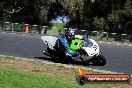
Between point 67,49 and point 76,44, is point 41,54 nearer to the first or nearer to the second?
point 67,49

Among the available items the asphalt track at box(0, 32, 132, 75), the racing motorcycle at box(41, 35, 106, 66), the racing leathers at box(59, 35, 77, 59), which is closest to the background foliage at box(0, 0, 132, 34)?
the asphalt track at box(0, 32, 132, 75)

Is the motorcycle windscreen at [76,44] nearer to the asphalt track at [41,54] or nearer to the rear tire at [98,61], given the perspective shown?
the rear tire at [98,61]

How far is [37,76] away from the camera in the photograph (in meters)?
11.3

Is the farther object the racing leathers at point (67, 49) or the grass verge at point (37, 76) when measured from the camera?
the racing leathers at point (67, 49)

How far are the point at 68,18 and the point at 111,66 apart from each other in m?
49.4

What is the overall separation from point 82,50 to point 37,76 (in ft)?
16.6

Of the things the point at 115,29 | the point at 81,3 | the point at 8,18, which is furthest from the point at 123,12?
the point at 8,18

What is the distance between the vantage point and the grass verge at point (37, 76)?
9.62 metres

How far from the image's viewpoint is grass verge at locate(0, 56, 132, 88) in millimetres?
9623

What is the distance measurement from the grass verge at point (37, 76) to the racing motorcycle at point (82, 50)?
1691 mm

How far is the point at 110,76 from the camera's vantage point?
4.79 metres

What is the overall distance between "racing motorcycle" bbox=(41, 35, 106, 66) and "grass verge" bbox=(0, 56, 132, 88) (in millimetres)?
1691

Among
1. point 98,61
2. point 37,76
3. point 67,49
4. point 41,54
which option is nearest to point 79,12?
point 41,54

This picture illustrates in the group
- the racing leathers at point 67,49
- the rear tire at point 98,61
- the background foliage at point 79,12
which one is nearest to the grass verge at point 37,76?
the racing leathers at point 67,49
